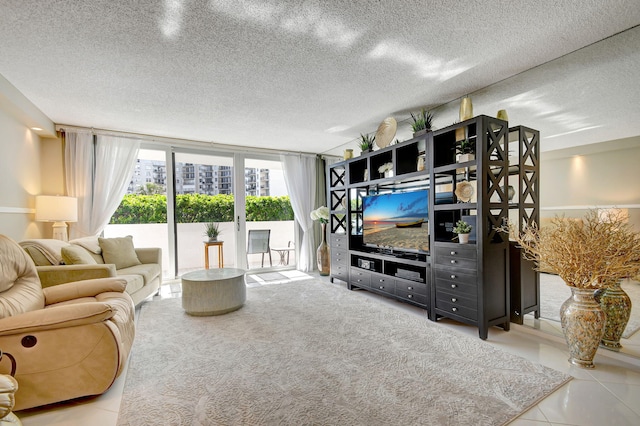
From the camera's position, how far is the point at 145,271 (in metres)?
3.38

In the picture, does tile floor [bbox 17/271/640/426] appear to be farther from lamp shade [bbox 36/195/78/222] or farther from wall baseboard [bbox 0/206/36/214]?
lamp shade [bbox 36/195/78/222]

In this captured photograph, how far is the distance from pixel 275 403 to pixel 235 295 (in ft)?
5.71

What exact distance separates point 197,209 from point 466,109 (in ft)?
14.0

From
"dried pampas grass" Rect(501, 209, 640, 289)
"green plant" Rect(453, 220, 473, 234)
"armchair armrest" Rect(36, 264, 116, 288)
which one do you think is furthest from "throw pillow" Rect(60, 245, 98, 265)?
"dried pampas grass" Rect(501, 209, 640, 289)

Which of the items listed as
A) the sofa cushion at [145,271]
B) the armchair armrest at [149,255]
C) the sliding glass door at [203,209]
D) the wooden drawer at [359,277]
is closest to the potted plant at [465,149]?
the wooden drawer at [359,277]

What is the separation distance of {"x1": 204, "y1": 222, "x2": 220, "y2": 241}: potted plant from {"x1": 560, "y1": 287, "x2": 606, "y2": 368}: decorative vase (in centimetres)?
462

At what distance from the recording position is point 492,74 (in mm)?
2566

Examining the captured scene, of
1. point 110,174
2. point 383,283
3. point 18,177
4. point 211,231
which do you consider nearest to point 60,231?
point 18,177

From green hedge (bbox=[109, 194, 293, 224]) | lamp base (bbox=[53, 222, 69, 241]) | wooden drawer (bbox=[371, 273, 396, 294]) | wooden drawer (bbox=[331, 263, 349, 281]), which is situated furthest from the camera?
green hedge (bbox=[109, 194, 293, 224])

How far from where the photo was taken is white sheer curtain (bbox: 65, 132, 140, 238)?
396 cm

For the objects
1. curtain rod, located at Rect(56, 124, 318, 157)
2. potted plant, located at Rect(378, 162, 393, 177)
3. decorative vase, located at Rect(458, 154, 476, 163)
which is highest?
curtain rod, located at Rect(56, 124, 318, 157)

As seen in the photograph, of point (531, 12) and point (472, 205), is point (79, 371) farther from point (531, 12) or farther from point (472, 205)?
point (531, 12)

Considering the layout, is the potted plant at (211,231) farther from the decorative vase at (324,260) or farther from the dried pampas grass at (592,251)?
the dried pampas grass at (592,251)

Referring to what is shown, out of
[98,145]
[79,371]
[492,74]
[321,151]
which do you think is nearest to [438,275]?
[492,74]
